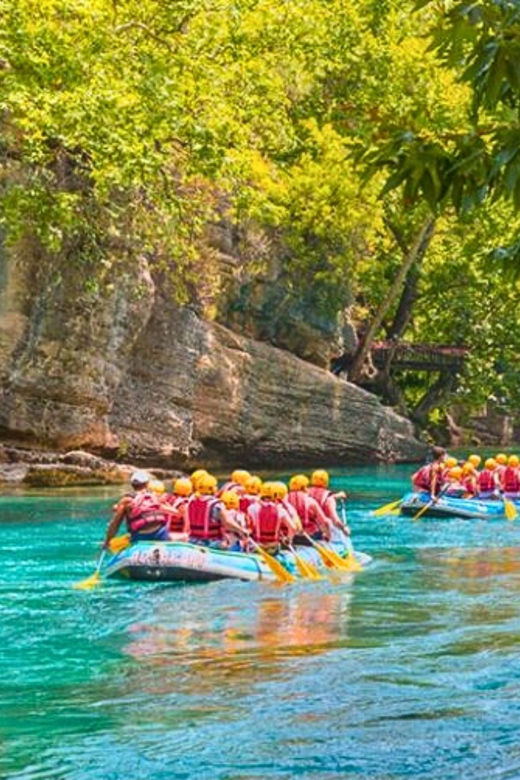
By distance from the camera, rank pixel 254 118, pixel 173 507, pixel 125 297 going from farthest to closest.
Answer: pixel 125 297 < pixel 254 118 < pixel 173 507

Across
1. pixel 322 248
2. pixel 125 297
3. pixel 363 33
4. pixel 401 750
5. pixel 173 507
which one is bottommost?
pixel 401 750

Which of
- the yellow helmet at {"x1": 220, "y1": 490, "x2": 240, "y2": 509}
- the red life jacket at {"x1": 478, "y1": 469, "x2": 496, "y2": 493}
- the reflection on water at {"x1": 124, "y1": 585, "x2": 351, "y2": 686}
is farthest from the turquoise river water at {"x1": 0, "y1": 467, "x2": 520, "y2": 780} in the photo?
the red life jacket at {"x1": 478, "y1": 469, "x2": 496, "y2": 493}

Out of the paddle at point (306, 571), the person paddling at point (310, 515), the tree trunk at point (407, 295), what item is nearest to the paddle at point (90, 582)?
the paddle at point (306, 571)

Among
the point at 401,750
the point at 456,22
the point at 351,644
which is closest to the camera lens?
the point at 456,22

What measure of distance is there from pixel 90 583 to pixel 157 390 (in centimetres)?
1711

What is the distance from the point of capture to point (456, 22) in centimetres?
404

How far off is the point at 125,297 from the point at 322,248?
35.6ft

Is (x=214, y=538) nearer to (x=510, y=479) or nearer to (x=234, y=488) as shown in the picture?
(x=234, y=488)

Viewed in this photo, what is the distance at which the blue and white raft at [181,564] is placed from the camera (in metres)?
14.6

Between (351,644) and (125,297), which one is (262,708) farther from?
(125,297)

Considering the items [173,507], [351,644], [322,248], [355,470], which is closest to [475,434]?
[355,470]

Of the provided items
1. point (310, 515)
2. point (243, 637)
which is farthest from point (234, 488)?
point (243, 637)

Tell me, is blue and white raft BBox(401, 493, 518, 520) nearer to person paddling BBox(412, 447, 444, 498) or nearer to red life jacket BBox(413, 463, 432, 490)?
person paddling BBox(412, 447, 444, 498)

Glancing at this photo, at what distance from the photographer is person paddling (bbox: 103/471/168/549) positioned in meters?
15.0
